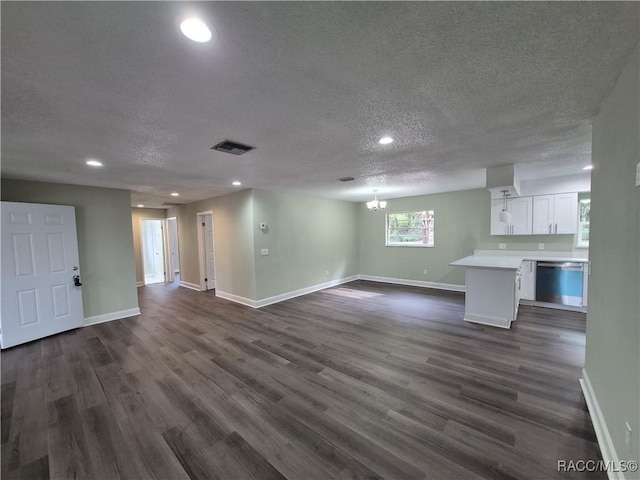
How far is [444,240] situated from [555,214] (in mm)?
2138

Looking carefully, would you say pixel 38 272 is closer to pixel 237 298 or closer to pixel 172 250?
pixel 237 298

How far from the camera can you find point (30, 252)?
12.3ft

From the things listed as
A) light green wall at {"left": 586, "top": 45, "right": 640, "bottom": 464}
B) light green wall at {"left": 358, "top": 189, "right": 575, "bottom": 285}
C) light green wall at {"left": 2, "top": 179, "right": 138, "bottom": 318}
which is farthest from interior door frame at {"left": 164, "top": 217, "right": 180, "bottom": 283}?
light green wall at {"left": 586, "top": 45, "right": 640, "bottom": 464}

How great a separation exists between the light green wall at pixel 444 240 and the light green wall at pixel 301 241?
0.67 meters

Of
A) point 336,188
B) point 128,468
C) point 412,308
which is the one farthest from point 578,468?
point 336,188

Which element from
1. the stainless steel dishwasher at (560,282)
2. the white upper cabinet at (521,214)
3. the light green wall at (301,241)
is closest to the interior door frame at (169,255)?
the light green wall at (301,241)

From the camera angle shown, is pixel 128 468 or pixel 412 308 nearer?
pixel 128 468

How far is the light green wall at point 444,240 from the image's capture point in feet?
18.5

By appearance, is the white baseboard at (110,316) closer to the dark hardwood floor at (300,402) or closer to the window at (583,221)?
the dark hardwood floor at (300,402)

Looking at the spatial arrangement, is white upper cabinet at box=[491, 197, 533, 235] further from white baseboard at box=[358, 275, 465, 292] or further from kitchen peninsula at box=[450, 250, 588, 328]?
white baseboard at box=[358, 275, 465, 292]

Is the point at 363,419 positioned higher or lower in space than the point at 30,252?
lower

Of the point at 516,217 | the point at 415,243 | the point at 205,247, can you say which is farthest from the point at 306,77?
the point at 205,247

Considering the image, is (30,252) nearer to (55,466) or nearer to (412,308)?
(55,466)

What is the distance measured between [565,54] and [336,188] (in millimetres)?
4151
